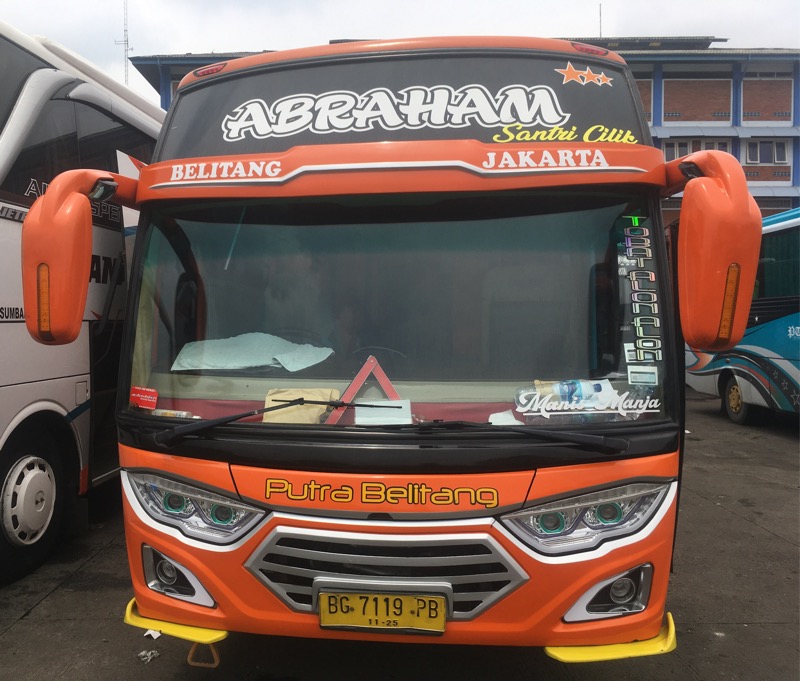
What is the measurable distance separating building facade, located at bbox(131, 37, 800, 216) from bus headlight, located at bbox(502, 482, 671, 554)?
36.4 m

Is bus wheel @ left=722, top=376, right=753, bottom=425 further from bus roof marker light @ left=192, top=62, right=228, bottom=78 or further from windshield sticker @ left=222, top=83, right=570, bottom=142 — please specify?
bus roof marker light @ left=192, top=62, right=228, bottom=78

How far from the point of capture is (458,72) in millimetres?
2992

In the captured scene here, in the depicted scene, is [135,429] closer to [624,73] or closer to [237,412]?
[237,412]

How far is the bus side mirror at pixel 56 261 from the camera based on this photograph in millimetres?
2547

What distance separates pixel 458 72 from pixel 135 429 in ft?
6.75

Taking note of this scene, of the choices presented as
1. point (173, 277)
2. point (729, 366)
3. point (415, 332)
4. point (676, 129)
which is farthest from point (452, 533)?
point (676, 129)

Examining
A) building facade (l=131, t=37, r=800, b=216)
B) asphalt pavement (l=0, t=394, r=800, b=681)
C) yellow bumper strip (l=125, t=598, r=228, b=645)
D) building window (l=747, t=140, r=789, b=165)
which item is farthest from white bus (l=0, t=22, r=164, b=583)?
building window (l=747, t=140, r=789, b=165)

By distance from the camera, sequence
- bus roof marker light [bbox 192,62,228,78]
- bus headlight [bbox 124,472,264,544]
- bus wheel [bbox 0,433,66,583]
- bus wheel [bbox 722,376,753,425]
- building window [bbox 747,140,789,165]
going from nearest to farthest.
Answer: bus headlight [bbox 124,472,264,544] < bus roof marker light [bbox 192,62,228,78] < bus wheel [bbox 0,433,66,583] < bus wheel [bbox 722,376,753,425] < building window [bbox 747,140,789,165]

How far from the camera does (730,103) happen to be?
36594mm

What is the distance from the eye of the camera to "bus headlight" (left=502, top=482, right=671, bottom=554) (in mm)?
2449

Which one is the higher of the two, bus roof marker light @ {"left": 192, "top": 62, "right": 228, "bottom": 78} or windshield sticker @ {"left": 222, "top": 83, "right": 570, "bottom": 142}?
bus roof marker light @ {"left": 192, "top": 62, "right": 228, "bottom": 78}

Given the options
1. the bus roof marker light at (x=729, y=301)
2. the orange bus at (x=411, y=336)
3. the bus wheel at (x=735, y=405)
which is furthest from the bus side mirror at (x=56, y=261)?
the bus wheel at (x=735, y=405)

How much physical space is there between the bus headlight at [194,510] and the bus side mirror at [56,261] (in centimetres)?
67

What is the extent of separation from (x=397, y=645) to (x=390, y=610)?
1.21 meters
